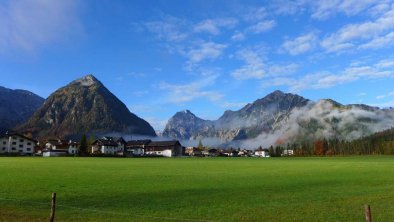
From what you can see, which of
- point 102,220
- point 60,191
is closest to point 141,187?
point 60,191

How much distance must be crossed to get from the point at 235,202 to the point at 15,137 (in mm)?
176667

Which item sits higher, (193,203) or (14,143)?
(14,143)

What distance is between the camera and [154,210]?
2194 cm

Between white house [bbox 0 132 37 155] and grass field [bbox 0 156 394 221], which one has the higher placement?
white house [bbox 0 132 37 155]

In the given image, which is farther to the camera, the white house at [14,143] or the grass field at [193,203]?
the white house at [14,143]

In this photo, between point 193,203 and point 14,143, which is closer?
point 193,203

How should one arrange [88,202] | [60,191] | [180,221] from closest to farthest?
[180,221] → [88,202] → [60,191]

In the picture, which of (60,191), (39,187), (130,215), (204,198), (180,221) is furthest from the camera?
(39,187)

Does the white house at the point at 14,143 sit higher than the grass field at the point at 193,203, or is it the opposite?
the white house at the point at 14,143

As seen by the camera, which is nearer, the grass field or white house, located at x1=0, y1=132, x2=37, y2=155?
the grass field

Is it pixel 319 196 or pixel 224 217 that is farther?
pixel 319 196

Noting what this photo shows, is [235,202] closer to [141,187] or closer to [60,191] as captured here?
[141,187]

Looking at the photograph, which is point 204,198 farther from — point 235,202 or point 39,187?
point 39,187

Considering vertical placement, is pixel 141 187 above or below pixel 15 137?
below
